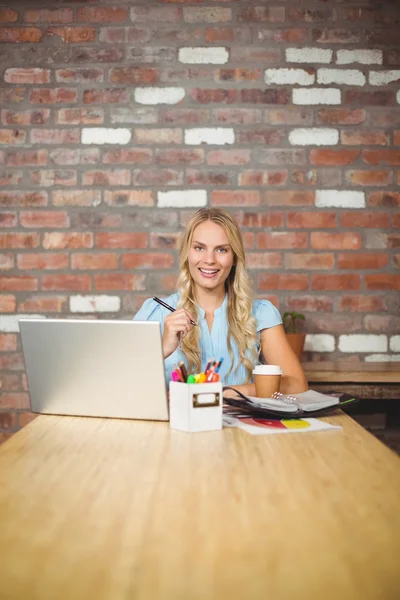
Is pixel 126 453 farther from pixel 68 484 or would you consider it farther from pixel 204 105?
pixel 204 105

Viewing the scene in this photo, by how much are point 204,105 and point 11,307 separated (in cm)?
126

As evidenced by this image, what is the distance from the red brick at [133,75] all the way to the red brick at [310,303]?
1170 mm

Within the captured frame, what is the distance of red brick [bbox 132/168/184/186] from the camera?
9.12 ft

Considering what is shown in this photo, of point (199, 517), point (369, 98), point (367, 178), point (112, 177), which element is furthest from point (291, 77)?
point (199, 517)

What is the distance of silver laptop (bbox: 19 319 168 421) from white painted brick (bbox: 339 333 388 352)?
1.53 m

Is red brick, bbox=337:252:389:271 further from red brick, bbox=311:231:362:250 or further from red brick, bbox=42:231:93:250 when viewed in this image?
red brick, bbox=42:231:93:250

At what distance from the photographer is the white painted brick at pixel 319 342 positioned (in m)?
2.77

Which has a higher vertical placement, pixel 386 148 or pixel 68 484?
pixel 386 148

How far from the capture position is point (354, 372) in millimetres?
2445

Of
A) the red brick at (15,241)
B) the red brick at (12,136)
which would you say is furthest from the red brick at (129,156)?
the red brick at (15,241)

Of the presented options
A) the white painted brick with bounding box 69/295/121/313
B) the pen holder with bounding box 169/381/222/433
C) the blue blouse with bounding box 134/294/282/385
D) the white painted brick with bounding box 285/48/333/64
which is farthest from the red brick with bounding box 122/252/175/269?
the pen holder with bounding box 169/381/222/433

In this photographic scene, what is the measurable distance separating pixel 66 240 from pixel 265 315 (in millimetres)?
1052

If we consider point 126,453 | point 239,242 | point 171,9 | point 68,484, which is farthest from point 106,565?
point 171,9

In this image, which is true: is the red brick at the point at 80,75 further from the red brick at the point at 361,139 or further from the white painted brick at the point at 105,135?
the red brick at the point at 361,139
